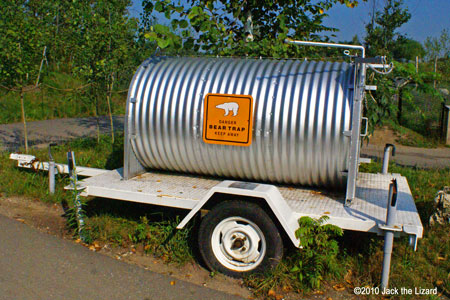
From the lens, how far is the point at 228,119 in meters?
5.18

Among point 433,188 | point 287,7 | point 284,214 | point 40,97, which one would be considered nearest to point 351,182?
point 284,214

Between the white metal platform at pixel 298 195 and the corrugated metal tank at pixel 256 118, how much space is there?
0.59 ft

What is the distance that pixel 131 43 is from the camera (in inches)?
379

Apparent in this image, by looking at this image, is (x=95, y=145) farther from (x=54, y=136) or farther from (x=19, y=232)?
(x=19, y=232)

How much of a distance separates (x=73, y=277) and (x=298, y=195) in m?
2.54

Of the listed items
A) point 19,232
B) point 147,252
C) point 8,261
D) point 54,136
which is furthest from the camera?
point 54,136

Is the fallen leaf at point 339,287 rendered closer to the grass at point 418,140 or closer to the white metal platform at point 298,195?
the white metal platform at point 298,195

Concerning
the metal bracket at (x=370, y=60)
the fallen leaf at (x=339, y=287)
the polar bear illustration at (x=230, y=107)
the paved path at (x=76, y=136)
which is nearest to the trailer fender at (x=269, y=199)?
the fallen leaf at (x=339, y=287)

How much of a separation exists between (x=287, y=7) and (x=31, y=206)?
5.41 meters

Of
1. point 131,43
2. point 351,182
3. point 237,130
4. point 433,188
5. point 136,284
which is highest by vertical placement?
point 131,43

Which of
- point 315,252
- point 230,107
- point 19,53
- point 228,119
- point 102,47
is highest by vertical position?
point 102,47

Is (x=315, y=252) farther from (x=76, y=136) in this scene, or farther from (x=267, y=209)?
(x=76, y=136)

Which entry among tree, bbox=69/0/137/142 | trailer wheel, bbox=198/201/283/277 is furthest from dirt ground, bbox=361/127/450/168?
trailer wheel, bbox=198/201/283/277

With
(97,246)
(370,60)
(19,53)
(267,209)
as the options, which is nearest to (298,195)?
(267,209)
